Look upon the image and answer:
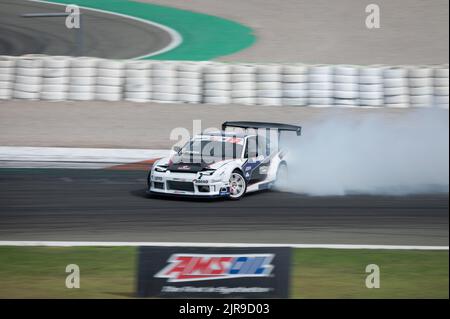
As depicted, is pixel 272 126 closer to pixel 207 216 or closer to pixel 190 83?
pixel 207 216

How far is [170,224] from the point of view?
38.5 ft

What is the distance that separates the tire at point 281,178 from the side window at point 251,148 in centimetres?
55

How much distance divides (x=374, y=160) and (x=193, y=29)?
13.7 m

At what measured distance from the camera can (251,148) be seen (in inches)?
542

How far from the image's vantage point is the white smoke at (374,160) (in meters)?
14.2

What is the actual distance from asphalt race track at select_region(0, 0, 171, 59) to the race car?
1081 centimetres

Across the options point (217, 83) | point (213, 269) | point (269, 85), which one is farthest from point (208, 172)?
point (269, 85)

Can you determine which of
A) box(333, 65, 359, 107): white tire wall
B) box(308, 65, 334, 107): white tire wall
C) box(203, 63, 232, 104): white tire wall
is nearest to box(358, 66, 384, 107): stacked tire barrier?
box(333, 65, 359, 107): white tire wall

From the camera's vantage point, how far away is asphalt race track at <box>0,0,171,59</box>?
24484 millimetres

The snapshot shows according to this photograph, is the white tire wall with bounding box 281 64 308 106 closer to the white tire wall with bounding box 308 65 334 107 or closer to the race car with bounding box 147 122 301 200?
the white tire wall with bounding box 308 65 334 107

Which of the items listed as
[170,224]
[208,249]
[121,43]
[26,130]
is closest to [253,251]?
[208,249]

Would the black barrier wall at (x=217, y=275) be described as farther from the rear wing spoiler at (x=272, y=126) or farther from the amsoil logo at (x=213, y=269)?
the rear wing spoiler at (x=272, y=126)
